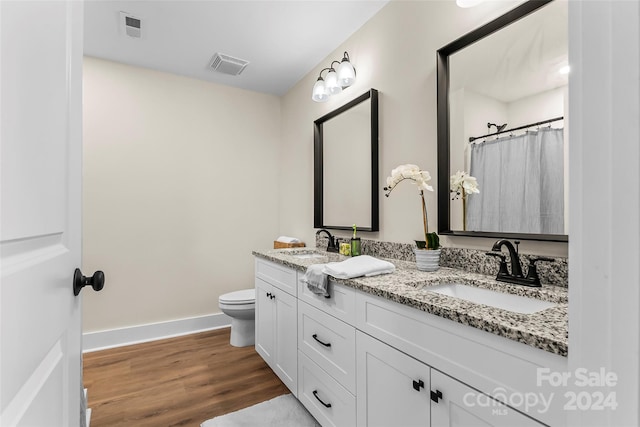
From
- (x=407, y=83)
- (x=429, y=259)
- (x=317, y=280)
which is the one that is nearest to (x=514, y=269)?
(x=429, y=259)

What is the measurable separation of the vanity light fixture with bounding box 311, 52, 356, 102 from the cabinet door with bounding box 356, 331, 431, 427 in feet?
5.70

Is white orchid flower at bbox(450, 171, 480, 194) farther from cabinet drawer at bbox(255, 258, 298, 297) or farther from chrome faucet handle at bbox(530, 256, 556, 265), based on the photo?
cabinet drawer at bbox(255, 258, 298, 297)

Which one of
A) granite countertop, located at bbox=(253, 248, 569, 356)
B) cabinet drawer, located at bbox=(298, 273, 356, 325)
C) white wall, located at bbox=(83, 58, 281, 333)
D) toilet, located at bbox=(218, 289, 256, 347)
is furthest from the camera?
white wall, located at bbox=(83, 58, 281, 333)

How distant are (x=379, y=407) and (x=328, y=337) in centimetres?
39

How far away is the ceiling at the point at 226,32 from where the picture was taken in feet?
6.63

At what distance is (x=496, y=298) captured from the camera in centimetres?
124

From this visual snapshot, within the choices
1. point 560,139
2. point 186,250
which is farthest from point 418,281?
point 186,250

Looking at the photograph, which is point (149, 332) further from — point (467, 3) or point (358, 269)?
point (467, 3)

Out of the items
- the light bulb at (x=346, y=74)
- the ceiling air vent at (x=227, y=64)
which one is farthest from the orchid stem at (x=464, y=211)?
the ceiling air vent at (x=227, y=64)

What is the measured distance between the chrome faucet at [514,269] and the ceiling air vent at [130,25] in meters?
2.61

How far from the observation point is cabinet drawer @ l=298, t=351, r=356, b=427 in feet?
4.50

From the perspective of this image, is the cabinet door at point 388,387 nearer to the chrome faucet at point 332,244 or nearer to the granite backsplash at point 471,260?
Answer: the granite backsplash at point 471,260

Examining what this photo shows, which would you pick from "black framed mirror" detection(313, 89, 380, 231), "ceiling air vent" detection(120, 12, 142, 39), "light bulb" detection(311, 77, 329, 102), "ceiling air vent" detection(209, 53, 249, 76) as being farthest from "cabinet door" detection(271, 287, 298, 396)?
"ceiling air vent" detection(120, 12, 142, 39)

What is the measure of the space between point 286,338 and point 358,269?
0.84 metres
